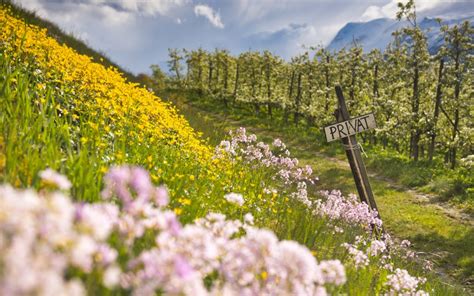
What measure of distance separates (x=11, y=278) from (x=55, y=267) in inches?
5.2

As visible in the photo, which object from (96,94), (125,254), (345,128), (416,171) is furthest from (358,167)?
(416,171)

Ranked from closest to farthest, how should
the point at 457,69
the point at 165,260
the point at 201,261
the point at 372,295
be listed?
the point at 165,260 < the point at 201,261 < the point at 372,295 < the point at 457,69

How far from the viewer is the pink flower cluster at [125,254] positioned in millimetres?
1197

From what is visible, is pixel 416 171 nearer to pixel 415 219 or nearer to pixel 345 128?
pixel 415 219

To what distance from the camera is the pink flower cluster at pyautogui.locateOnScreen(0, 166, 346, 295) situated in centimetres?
120

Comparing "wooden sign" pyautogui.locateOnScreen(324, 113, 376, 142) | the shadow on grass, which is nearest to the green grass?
the shadow on grass

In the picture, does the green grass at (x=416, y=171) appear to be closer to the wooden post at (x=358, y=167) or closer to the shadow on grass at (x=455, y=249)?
the shadow on grass at (x=455, y=249)

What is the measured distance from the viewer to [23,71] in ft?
24.7

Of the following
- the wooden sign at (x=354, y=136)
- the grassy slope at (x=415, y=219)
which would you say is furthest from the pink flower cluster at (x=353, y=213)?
the grassy slope at (x=415, y=219)

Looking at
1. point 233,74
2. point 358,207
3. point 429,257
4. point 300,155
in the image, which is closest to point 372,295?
point 358,207

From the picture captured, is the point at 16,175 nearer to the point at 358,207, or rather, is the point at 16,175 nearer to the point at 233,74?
the point at 358,207

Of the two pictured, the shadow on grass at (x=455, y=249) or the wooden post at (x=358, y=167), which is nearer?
the wooden post at (x=358, y=167)

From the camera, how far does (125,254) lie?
2.41 metres

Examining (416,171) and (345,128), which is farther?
(416,171)
